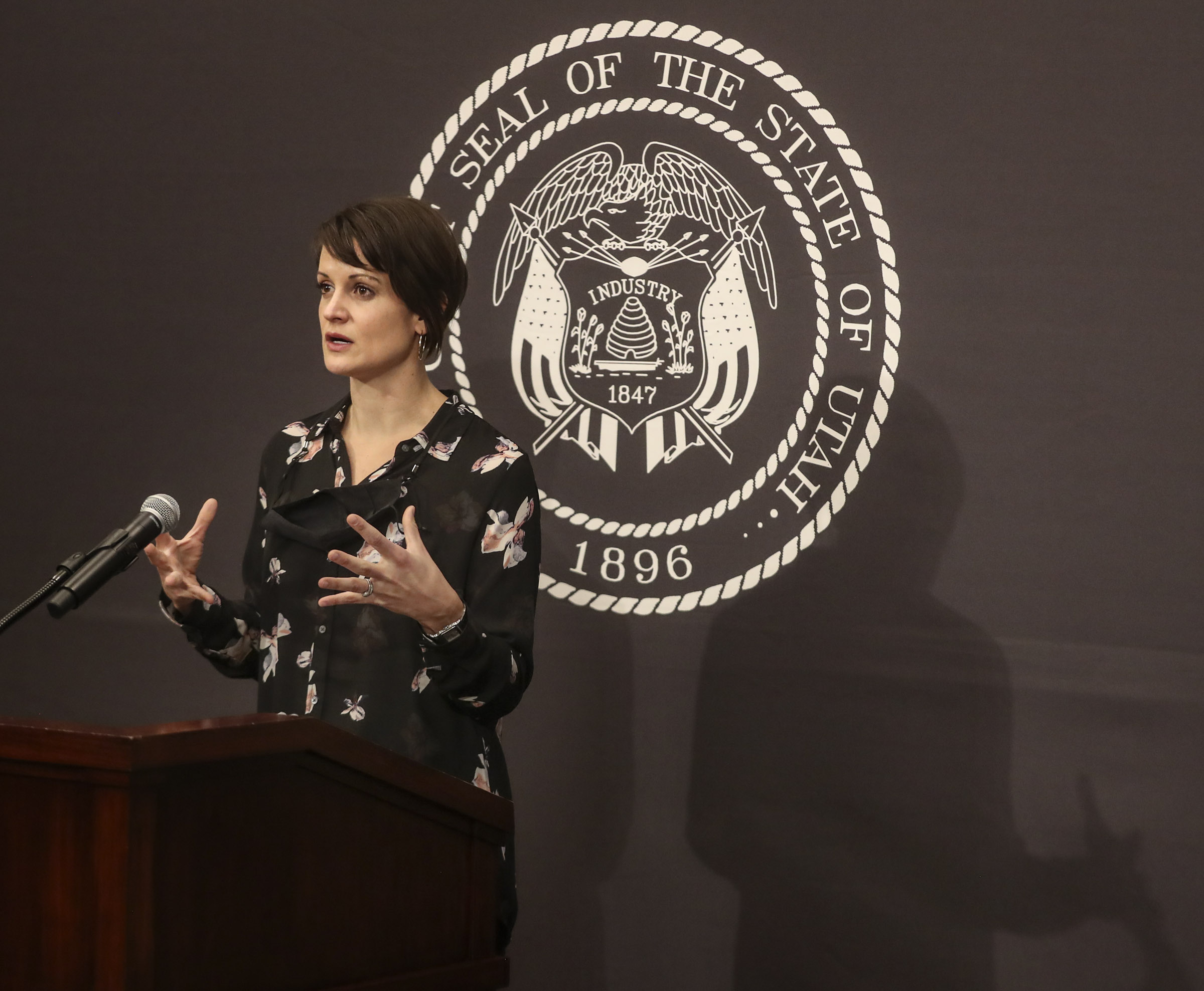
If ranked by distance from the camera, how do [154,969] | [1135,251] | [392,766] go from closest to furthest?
[154,969], [392,766], [1135,251]

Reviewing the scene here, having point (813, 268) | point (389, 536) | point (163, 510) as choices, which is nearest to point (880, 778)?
point (813, 268)

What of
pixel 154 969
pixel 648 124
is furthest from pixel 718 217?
pixel 154 969

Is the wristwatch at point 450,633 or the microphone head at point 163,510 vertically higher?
the microphone head at point 163,510

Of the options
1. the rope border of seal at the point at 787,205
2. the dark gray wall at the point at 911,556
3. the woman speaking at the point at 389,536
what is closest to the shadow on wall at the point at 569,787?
the dark gray wall at the point at 911,556

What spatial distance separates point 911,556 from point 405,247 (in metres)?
1.10

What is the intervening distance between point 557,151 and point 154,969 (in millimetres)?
1966

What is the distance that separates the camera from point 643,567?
265cm

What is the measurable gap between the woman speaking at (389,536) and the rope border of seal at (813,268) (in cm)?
67

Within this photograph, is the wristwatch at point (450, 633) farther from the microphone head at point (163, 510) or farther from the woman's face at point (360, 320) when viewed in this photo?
the woman's face at point (360, 320)

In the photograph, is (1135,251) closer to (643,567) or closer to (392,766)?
(643,567)

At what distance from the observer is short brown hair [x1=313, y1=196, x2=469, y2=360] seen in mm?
2010

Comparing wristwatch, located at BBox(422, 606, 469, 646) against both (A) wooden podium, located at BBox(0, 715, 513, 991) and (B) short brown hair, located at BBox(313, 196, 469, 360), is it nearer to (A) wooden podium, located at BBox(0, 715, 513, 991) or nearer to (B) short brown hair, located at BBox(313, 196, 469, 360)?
(A) wooden podium, located at BBox(0, 715, 513, 991)

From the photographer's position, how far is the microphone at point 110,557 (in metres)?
1.34

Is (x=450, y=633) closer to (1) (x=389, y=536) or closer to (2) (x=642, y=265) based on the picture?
(1) (x=389, y=536)
